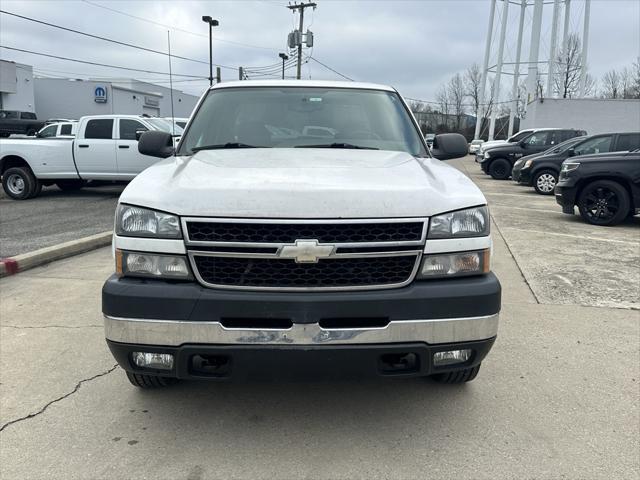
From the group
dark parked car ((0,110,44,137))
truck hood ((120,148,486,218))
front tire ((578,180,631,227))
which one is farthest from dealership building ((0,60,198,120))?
truck hood ((120,148,486,218))

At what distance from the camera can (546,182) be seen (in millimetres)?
14930

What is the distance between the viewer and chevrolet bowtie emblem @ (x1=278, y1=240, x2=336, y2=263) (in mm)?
2373

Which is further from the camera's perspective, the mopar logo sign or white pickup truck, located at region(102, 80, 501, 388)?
the mopar logo sign

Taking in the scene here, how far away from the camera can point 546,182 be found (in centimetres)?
1493

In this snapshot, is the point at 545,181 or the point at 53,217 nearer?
the point at 53,217

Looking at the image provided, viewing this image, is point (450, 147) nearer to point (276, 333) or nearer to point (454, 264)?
point (454, 264)

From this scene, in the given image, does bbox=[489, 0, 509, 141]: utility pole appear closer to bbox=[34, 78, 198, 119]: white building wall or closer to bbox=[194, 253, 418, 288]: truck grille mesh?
bbox=[34, 78, 198, 119]: white building wall

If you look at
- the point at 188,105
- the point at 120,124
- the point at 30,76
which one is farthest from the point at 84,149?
the point at 188,105

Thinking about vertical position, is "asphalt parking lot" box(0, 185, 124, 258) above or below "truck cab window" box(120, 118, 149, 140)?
below

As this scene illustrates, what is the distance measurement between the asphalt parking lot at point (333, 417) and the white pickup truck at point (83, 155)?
8.22 meters

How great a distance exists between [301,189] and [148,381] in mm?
1527

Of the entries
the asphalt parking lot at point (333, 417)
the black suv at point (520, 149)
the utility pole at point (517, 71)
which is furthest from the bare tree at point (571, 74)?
the asphalt parking lot at point (333, 417)

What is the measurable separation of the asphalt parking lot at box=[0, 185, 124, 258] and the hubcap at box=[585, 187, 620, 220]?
8.37m

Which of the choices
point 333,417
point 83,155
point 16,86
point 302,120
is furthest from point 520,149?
point 16,86
